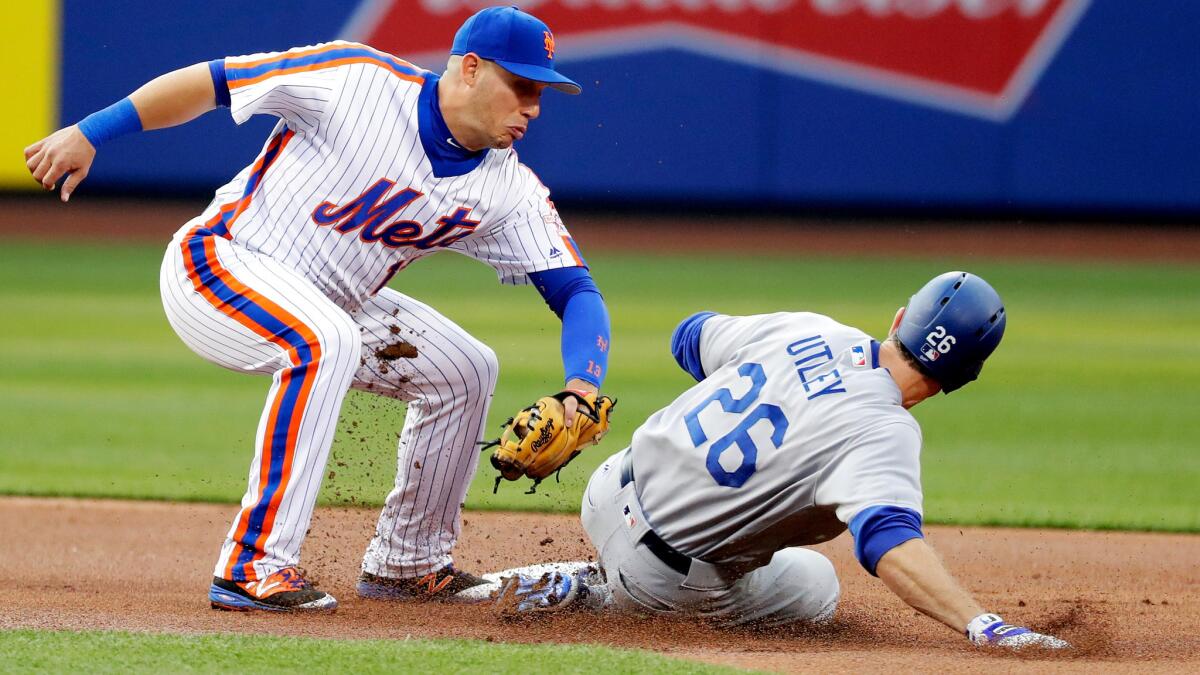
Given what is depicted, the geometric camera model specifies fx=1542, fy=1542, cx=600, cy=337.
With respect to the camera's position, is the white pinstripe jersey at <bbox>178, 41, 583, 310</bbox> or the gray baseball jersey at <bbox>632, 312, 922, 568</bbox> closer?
the gray baseball jersey at <bbox>632, 312, 922, 568</bbox>

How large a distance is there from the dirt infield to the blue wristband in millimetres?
1252

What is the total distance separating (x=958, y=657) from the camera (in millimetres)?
3680

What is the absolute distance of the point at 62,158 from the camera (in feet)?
13.1

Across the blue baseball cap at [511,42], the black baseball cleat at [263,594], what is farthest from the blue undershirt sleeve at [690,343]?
the black baseball cleat at [263,594]

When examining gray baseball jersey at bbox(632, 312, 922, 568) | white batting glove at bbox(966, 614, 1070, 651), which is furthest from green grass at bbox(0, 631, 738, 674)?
white batting glove at bbox(966, 614, 1070, 651)

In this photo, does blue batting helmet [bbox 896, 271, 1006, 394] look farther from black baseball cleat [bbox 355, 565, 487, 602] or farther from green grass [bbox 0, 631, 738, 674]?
black baseball cleat [bbox 355, 565, 487, 602]

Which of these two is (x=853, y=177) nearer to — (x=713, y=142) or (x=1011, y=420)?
(x=713, y=142)

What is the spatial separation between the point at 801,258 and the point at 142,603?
37.6ft

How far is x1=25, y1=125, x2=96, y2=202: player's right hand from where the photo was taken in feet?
13.1

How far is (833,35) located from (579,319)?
1282cm

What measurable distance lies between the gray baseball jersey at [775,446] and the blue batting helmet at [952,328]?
0.12 metres

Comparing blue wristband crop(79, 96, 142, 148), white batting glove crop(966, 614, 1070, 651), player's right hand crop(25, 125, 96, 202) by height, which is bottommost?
white batting glove crop(966, 614, 1070, 651)

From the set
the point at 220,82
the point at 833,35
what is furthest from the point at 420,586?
the point at 833,35

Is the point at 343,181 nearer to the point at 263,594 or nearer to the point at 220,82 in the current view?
the point at 220,82
